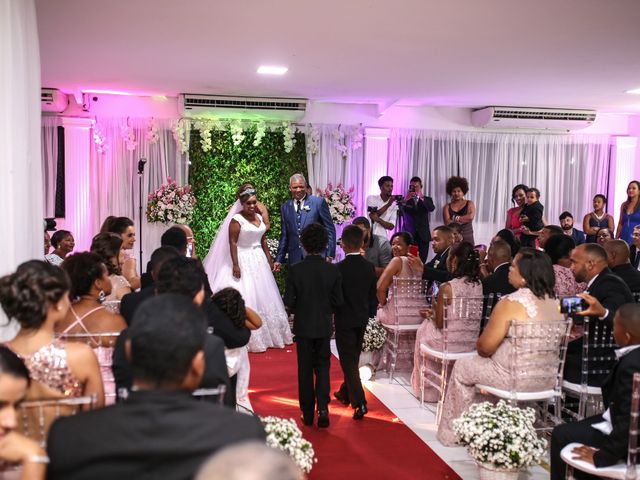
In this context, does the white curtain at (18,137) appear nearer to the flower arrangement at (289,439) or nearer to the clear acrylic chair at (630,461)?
the flower arrangement at (289,439)

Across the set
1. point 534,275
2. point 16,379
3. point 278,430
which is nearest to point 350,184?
point 534,275

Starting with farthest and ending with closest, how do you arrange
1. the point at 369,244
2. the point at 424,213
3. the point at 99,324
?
1. the point at 424,213
2. the point at 369,244
3. the point at 99,324

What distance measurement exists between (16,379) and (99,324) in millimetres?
1277

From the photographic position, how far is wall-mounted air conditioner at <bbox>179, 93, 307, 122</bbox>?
33.2 feet

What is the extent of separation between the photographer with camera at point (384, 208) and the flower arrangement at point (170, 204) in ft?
8.90

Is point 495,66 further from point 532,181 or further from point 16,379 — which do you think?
point 16,379

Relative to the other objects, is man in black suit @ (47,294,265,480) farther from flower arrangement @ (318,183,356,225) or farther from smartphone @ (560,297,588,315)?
flower arrangement @ (318,183,356,225)

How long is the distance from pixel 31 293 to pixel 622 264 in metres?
4.83

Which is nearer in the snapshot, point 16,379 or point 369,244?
point 16,379

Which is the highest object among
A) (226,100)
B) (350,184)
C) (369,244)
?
(226,100)

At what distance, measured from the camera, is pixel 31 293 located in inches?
104

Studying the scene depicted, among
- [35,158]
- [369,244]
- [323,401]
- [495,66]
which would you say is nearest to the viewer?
[35,158]

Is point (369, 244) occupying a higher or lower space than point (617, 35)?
lower

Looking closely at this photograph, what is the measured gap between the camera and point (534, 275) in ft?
14.4
